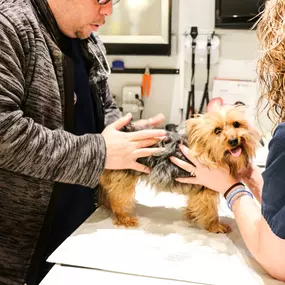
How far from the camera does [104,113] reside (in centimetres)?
142

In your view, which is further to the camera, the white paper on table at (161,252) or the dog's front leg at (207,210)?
the dog's front leg at (207,210)

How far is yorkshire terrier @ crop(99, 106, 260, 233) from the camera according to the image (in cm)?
112

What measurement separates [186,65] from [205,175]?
1.23m

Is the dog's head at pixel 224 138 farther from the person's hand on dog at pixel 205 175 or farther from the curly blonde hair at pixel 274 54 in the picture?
the curly blonde hair at pixel 274 54

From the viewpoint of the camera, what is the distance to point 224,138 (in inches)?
43.3

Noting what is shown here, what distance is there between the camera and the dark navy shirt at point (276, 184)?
748 millimetres

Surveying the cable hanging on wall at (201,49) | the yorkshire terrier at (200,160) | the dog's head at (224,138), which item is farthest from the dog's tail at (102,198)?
the cable hanging on wall at (201,49)

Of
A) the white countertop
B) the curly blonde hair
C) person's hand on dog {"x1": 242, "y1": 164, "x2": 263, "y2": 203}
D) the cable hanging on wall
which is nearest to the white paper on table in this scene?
the white countertop

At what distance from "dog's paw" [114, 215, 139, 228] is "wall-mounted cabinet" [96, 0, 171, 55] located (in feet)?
3.88

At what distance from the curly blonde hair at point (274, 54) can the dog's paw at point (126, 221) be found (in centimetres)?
54

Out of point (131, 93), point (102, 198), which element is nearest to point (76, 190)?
point (102, 198)

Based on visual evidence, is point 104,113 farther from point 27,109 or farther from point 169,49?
point 169,49

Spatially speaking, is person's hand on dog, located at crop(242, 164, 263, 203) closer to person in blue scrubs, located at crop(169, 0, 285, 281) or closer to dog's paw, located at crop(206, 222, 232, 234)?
dog's paw, located at crop(206, 222, 232, 234)

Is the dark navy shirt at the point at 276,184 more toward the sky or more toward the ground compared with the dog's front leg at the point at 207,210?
more toward the sky
